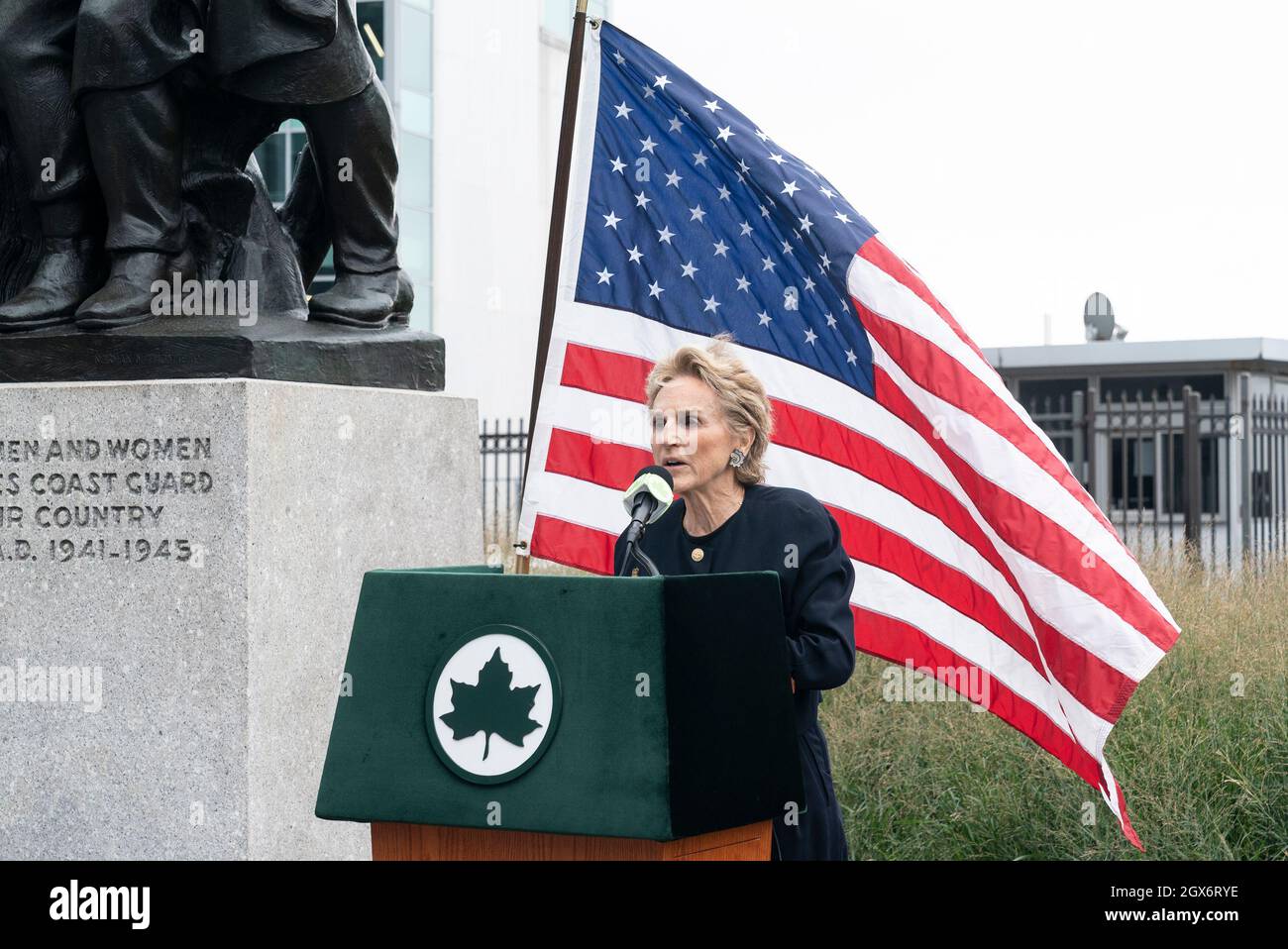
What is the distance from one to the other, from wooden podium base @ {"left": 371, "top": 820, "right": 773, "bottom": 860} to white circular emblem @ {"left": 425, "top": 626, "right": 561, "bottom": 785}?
14 centimetres

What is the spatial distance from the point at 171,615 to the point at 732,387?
1.87 m

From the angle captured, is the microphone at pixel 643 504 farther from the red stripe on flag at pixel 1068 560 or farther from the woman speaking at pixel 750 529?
the red stripe on flag at pixel 1068 560

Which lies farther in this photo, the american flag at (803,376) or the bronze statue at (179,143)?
the american flag at (803,376)

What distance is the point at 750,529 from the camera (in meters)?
3.60

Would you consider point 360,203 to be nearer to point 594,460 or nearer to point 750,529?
point 594,460

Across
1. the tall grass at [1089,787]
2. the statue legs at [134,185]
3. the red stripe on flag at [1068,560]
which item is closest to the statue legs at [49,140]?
the statue legs at [134,185]

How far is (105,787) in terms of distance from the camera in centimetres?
466

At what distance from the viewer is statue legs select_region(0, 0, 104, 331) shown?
509 centimetres

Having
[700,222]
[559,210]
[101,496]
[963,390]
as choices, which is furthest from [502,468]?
[101,496]

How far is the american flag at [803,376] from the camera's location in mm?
5207

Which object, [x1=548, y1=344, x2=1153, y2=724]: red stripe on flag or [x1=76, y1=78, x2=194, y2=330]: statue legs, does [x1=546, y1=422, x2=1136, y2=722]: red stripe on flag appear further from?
[x1=76, y1=78, x2=194, y2=330]: statue legs

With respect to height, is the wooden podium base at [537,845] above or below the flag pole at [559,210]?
below

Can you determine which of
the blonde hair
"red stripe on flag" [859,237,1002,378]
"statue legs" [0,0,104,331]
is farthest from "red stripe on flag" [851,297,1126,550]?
"statue legs" [0,0,104,331]

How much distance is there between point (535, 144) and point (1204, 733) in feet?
78.5
